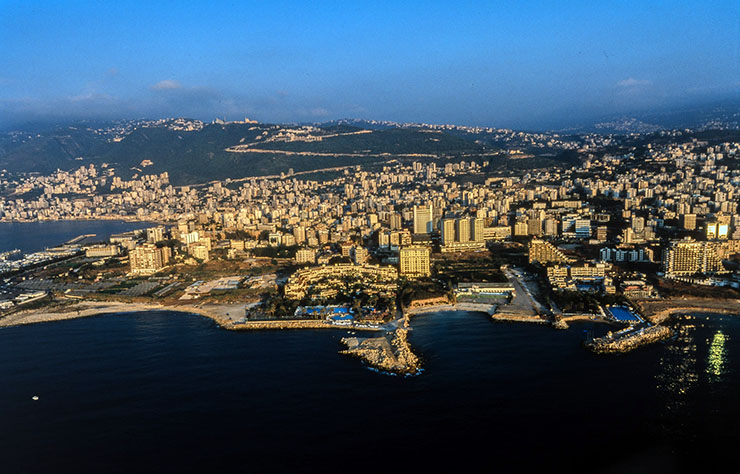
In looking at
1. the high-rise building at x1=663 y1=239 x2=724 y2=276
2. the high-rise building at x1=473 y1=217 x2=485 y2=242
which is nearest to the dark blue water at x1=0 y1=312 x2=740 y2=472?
the high-rise building at x1=663 y1=239 x2=724 y2=276

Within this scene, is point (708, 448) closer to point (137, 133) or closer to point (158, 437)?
point (158, 437)

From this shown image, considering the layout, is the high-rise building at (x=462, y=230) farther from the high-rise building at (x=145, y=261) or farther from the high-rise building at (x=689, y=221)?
the high-rise building at (x=145, y=261)

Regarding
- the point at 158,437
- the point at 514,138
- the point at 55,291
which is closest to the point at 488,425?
the point at 158,437

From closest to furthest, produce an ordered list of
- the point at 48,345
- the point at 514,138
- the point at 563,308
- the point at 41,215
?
1. the point at 48,345
2. the point at 563,308
3. the point at 41,215
4. the point at 514,138

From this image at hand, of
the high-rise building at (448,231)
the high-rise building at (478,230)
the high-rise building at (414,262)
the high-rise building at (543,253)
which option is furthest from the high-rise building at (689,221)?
the high-rise building at (414,262)

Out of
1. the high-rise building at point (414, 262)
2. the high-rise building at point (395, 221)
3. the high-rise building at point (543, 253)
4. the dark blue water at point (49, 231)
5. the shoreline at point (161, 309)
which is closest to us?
the shoreline at point (161, 309)

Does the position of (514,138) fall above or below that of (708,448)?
above

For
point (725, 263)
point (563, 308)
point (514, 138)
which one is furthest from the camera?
point (514, 138)

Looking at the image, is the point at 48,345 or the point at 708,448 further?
the point at 48,345
